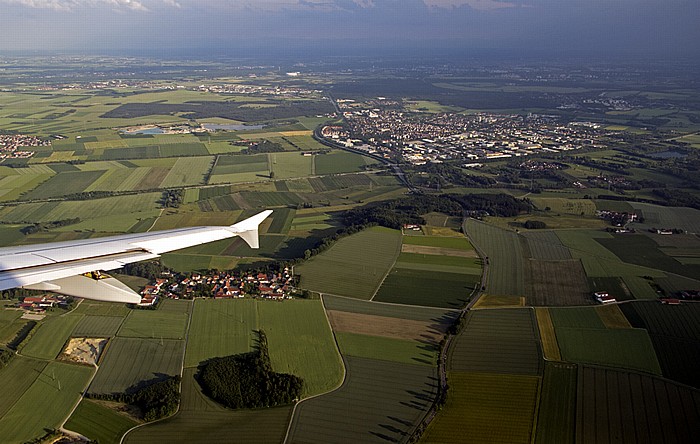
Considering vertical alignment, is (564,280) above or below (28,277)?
below

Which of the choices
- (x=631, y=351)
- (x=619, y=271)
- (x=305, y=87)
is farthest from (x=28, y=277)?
(x=305, y=87)

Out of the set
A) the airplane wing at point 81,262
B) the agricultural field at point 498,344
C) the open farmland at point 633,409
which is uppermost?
the airplane wing at point 81,262

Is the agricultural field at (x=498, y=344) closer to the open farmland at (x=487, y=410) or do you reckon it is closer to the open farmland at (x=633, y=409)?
the open farmland at (x=487, y=410)

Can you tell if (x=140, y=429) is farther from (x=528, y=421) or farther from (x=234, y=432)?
(x=528, y=421)

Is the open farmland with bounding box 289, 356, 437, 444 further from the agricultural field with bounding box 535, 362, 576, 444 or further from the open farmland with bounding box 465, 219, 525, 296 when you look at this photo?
the open farmland with bounding box 465, 219, 525, 296


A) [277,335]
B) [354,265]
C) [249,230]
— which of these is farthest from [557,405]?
[354,265]

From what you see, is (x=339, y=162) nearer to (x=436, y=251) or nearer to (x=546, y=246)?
(x=436, y=251)

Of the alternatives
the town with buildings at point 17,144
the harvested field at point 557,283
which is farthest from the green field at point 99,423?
the town with buildings at point 17,144
